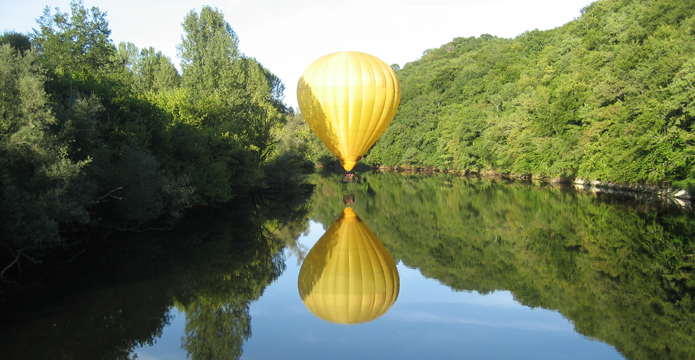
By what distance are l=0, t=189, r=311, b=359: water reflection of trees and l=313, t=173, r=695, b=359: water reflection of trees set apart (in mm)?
4566

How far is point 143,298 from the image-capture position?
9.73 m

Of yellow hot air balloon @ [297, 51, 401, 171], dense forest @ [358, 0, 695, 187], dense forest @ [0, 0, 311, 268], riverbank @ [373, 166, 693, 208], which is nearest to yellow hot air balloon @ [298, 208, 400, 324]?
dense forest @ [0, 0, 311, 268]

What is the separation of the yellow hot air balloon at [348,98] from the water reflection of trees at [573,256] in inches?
149

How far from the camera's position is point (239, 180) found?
25672 mm

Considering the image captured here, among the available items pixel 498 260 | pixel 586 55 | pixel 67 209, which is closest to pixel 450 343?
pixel 498 260

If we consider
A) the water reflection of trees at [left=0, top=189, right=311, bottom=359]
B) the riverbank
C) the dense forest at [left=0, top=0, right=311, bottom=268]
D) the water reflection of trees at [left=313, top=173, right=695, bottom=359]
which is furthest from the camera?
the riverbank

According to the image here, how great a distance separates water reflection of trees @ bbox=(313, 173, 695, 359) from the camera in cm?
A: 855

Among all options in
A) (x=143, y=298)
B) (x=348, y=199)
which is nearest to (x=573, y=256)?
(x=143, y=298)

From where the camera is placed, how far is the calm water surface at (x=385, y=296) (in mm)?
7668

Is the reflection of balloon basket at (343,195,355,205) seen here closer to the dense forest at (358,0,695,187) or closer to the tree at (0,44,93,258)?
the dense forest at (358,0,695,187)

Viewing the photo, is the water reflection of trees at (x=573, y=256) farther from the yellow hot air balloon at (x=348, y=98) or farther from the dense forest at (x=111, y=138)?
the dense forest at (x=111, y=138)

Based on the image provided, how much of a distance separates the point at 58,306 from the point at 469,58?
6539 cm

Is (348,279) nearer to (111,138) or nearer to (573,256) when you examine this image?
(573,256)

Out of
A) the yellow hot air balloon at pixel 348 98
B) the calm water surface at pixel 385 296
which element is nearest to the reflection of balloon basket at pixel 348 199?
the yellow hot air balloon at pixel 348 98
